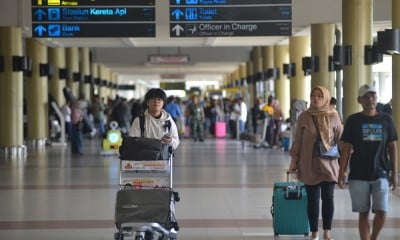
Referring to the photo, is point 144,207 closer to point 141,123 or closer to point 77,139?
point 141,123

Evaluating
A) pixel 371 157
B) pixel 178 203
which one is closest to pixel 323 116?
pixel 371 157

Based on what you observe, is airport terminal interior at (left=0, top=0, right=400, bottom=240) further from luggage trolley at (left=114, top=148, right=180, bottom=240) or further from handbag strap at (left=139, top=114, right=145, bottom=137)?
handbag strap at (left=139, top=114, right=145, bottom=137)

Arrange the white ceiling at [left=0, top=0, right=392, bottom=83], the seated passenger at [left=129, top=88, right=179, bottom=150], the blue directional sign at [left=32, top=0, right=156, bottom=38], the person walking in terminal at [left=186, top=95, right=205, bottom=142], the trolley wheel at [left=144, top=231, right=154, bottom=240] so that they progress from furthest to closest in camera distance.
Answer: the person walking in terminal at [left=186, top=95, right=205, bottom=142] → the white ceiling at [left=0, top=0, right=392, bottom=83] → the blue directional sign at [left=32, top=0, right=156, bottom=38] → the seated passenger at [left=129, top=88, right=179, bottom=150] → the trolley wheel at [left=144, top=231, right=154, bottom=240]

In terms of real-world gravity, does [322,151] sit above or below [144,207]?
above

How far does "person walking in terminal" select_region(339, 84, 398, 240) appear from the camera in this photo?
26.0ft

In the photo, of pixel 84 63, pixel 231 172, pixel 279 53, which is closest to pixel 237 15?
pixel 231 172

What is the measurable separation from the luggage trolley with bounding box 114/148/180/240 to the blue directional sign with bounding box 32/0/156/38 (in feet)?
35.3

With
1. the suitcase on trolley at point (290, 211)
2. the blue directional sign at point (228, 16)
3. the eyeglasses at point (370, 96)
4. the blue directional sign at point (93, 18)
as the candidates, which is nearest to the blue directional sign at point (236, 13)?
the blue directional sign at point (228, 16)

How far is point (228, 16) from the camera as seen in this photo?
18234mm

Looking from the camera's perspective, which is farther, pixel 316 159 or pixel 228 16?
pixel 228 16

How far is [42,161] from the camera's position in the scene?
21.2 meters

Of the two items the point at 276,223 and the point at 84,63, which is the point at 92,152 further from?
the point at 276,223

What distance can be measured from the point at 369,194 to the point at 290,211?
4.05 ft

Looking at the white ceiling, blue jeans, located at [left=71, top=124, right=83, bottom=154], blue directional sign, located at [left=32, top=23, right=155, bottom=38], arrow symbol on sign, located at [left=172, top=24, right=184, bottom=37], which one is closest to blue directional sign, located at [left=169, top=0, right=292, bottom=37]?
arrow symbol on sign, located at [left=172, top=24, right=184, bottom=37]
